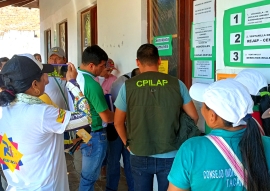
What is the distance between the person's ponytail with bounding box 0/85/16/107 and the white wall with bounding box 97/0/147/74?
2.59 m

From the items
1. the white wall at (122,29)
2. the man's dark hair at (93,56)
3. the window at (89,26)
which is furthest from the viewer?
the window at (89,26)

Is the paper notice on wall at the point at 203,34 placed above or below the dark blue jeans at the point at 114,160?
above

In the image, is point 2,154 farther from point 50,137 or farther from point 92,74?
point 92,74

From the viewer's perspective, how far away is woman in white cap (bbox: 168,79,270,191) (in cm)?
133

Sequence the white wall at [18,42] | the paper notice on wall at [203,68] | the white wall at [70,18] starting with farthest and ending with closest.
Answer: the white wall at [18,42] < the white wall at [70,18] < the paper notice on wall at [203,68]

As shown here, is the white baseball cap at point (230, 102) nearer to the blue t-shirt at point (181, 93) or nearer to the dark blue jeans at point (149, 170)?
the blue t-shirt at point (181, 93)

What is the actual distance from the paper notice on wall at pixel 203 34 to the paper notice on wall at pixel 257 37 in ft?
1.92

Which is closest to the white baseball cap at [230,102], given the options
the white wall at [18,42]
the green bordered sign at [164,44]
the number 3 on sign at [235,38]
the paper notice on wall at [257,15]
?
the paper notice on wall at [257,15]

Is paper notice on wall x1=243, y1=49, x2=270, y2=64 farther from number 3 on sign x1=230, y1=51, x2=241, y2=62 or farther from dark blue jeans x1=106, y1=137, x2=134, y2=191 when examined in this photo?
dark blue jeans x1=106, y1=137, x2=134, y2=191

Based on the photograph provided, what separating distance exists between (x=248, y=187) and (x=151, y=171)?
4.24 ft

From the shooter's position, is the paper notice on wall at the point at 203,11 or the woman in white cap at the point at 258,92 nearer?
the woman in white cap at the point at 258,92

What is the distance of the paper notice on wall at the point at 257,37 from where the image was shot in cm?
233

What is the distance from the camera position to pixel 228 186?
1.38 m

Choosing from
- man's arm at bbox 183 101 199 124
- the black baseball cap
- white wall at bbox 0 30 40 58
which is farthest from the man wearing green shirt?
white wall at bbox 0 30 40 58
